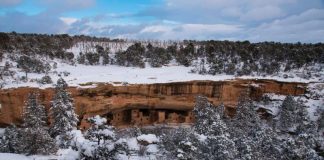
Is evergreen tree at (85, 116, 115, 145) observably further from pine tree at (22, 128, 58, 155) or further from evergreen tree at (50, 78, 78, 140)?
evergreen tree at (50, 78, 78, 140)

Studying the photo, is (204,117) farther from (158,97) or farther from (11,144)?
(11,144)

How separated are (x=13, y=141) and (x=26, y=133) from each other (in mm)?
4039

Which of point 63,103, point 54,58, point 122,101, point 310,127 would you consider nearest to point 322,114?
point 310,127

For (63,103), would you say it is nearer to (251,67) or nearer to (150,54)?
(251,67)

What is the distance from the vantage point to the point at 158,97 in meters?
51.8

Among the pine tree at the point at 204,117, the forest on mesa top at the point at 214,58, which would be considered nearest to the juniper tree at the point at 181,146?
the pine tree at the point at 204,117

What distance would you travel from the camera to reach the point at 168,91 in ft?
170

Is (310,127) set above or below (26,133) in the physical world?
below

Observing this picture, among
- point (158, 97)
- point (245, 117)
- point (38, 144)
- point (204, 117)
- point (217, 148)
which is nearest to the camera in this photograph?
point (217, 148)

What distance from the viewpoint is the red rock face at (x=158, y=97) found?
47.6 metres

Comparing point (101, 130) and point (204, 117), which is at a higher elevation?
point (101, 130)

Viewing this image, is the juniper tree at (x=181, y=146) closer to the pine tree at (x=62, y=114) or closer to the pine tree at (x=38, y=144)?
the pine tree at (x=38, y=144)

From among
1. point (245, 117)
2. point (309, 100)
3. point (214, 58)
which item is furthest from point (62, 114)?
point (214, 58)

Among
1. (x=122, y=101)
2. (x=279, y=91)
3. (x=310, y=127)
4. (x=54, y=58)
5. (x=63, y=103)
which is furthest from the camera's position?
(x=54, y=58)
